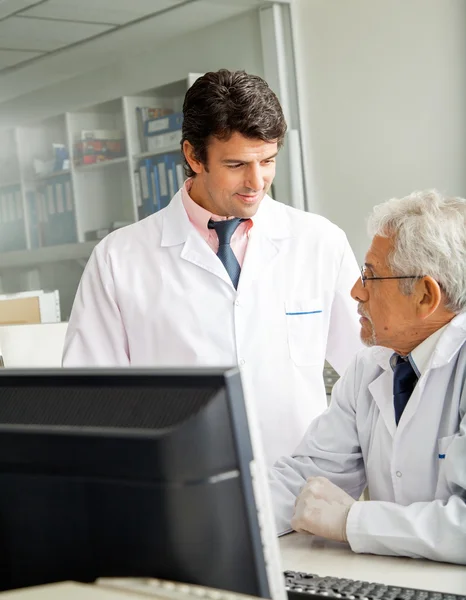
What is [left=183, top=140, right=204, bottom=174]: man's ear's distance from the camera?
1956 millimetres

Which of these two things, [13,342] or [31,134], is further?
[31,134]

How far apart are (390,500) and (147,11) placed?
3.23 metres

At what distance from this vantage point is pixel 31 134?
402 centimetres

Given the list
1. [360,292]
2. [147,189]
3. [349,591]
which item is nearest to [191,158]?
[360,292]

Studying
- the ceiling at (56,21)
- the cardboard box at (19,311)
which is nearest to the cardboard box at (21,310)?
the cardboard box at (19,311)

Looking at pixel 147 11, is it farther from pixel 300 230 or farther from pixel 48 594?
pixel 48 594

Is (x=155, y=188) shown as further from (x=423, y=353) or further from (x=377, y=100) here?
(x=423, y=353)

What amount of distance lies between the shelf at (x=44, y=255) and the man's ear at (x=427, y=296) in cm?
278

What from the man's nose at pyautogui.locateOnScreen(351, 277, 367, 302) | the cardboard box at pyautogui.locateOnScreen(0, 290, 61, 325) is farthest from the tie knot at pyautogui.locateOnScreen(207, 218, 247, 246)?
the cardboard box at pyautogui.locateOnScreen(0, 290, 61, 325)

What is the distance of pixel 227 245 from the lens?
2.06 meters

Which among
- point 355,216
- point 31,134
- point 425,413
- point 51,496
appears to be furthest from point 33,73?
point 51,496

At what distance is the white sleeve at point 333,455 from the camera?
167cm

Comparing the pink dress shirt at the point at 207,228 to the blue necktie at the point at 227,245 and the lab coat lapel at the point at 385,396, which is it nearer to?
the blue necktie at the point at 227,245

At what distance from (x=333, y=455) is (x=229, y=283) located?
531 millimetres
